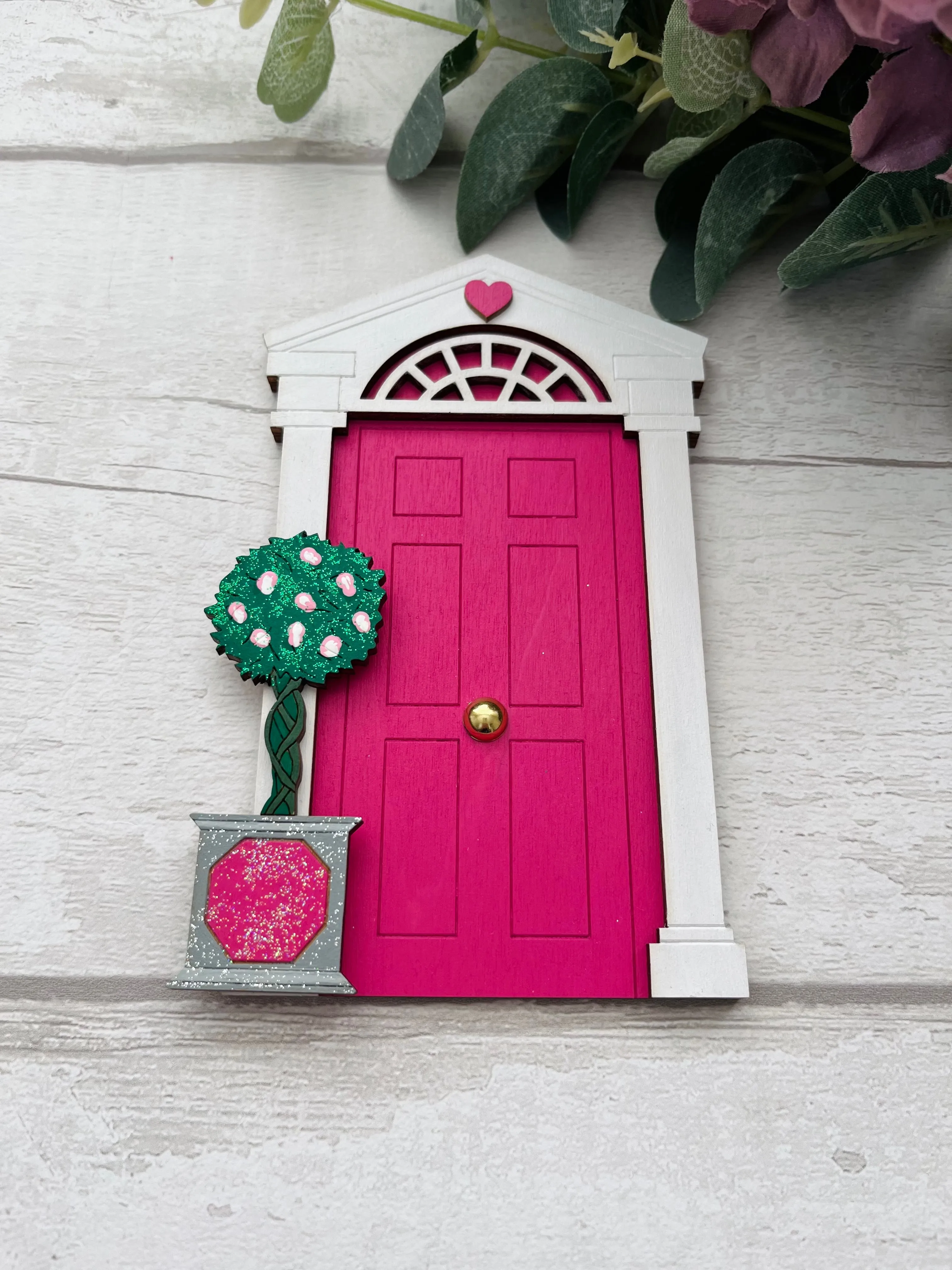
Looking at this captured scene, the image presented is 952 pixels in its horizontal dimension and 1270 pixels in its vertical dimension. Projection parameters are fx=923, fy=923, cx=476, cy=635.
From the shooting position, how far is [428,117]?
1.11 meters

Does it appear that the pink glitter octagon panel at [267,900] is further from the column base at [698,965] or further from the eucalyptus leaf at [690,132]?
the eucalyptus leaf at [690,132]

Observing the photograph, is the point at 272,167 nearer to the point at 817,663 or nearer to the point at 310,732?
the point at 310,732

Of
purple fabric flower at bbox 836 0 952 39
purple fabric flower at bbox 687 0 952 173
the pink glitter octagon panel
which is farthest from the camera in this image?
the pink glitter octagon panel

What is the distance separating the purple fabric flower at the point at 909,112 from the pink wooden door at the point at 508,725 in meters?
0.38

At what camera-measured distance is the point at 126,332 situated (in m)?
1.13

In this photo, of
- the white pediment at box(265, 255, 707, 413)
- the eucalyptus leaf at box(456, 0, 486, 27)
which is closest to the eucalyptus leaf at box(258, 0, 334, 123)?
the eucalyptus leaf at box(456, 0, 486, 27)

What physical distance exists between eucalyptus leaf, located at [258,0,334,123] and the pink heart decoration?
311 mm

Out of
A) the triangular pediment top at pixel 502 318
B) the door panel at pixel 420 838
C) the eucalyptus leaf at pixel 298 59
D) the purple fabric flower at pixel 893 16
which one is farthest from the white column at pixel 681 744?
the eucalyptus leaf at pixel 298 59

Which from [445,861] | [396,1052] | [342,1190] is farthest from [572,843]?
[342,1190]

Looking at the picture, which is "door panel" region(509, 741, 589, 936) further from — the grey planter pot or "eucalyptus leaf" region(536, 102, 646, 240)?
"eucalyptus leaf" region(536, 102, 646, 240)

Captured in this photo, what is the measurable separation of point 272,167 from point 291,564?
0.58m

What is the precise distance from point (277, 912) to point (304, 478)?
46cm

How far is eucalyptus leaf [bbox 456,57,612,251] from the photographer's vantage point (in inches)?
41.6

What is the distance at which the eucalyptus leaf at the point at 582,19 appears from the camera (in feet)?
3.29
